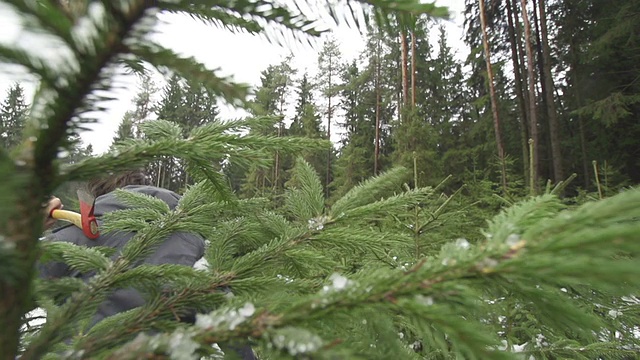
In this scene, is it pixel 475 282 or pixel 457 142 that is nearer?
pixel 475 282

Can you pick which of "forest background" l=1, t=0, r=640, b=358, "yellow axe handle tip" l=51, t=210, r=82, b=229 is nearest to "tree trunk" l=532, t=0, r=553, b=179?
"forest background" l=1, t=0, r=640, b=358

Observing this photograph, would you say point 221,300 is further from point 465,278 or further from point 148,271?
point 465,278

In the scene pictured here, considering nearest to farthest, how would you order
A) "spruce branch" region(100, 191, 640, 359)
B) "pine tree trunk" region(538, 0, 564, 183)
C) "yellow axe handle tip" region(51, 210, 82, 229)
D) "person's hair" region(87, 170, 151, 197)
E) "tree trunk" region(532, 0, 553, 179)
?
"spruce branch" region(100, 191, 640, 359) → "yellow axe handle tip" region(51, 210, 82, 229) → "person's hair" region(87, 170, 151, 197) → "pine tree trunk" region(538, 0, 564, 183) → "tree trunk" region(532, 0, 553, 179)

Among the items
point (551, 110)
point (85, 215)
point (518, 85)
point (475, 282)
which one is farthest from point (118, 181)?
point (518, 85)

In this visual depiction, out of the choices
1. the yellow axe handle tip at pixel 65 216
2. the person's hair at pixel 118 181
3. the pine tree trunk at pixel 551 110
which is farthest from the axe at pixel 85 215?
the pine tree trunk at pixel 551 110

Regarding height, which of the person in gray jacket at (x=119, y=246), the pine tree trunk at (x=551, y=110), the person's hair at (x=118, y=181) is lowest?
the person in gray jacket at (x=119, y=246)

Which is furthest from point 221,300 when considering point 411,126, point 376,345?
point 411,126

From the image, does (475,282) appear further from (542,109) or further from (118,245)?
(542,109)

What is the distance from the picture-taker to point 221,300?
0.81 meters

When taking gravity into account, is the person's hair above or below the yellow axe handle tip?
above

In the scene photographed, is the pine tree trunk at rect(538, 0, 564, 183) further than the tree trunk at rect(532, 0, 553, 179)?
No

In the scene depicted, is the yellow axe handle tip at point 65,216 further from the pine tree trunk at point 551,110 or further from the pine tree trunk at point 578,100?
the pine tree trunk at point 578,100

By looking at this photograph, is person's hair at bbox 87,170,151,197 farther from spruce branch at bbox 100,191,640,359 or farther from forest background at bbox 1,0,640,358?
spruce branch at bbox 100,191,640,359

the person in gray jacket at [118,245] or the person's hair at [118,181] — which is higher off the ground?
the person's hair at [118,181]
